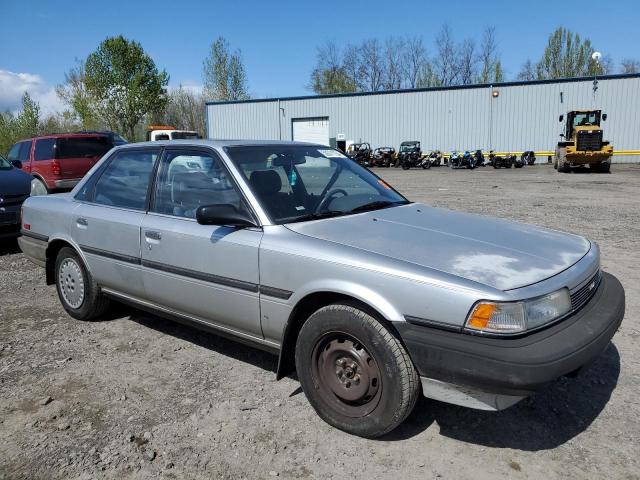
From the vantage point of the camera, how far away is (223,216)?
3.03 metres

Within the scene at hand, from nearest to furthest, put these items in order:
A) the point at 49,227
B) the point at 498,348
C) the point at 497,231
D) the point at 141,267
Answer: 1. the point at 498,348
2. the point at 497,231
3. the point at 141,267
4. the point at 49,227

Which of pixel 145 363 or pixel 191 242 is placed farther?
pixel 145 363

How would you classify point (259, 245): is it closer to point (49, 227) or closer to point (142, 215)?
point (142, 215)

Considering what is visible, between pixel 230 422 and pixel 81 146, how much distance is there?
11630 millimetres

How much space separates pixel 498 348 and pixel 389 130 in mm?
35685

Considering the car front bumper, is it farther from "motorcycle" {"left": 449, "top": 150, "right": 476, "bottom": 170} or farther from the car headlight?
"motorcycle" {"left": 449, "top": 150, "right": 476, "bottom": 170}

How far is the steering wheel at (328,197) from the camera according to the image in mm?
3369

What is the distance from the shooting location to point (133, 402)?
3191 millimetres

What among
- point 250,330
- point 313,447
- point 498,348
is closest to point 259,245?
point 250,330

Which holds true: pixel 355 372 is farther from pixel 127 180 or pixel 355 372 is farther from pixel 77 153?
pixel 77 153

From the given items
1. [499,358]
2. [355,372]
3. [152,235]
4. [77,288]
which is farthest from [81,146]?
[499,358]

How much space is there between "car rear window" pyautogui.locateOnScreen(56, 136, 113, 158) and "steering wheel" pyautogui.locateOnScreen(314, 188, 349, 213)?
10808 millimetres

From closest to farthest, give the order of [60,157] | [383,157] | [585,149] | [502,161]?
[60,157], [585,149], [502,161], [383,157]

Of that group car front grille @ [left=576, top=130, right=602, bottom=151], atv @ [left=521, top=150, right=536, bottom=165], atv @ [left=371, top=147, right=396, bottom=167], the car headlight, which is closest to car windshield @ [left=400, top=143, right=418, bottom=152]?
atv @ [left=371, top=147, right=396, bottom=167]
